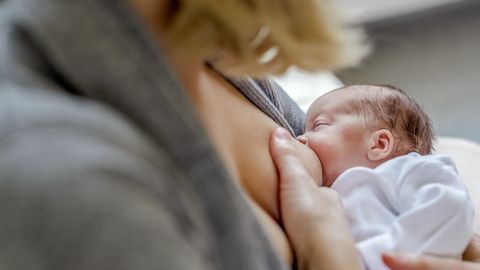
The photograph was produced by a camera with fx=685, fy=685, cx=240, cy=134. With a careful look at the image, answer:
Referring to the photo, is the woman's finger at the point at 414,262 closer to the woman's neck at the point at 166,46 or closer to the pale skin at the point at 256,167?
the pale skin at the point at 256,167

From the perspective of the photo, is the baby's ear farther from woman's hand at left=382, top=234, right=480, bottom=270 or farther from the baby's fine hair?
woman's hand at left=382, top=234, right=480, bottom=270

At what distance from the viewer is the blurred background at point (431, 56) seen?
2.58m

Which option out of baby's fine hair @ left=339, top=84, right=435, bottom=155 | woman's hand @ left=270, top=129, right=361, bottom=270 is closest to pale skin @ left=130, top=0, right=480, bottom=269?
woman's hand @ left=270, top=129, right=361, bottom=270

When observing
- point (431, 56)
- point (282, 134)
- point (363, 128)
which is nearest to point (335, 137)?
point (363, 128)

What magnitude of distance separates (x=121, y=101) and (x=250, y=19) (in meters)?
0.16

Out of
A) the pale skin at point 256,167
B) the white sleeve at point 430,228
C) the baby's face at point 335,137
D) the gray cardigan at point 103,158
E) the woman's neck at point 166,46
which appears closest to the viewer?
the gray cardigan at point 103,158

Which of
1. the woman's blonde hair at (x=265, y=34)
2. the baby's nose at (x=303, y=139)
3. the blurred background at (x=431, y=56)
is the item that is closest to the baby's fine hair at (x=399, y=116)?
the baby's nose at (x=303, y=139)

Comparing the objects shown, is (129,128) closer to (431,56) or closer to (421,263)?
(421,263)

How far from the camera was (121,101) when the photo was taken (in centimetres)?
A: 51

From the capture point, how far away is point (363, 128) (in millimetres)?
1056

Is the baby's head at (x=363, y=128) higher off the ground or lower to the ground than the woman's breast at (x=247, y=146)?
lower

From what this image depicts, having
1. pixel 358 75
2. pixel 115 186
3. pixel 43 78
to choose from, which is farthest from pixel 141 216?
pixel 358 75

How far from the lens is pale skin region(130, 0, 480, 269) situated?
0.72 metres

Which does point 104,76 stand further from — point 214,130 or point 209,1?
point 214,130
